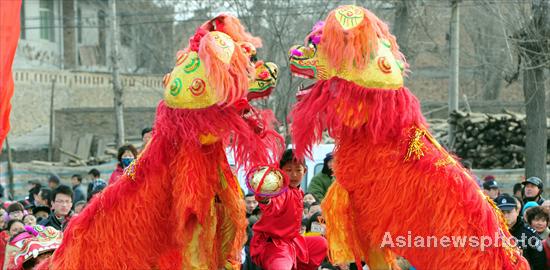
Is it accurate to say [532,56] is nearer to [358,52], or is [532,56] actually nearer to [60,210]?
[60,210]

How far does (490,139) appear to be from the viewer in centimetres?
1852

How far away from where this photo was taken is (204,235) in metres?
6.56

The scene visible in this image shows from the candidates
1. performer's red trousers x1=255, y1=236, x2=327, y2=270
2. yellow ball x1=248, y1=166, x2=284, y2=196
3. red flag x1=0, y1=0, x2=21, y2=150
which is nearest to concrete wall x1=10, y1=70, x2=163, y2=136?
performer's red trousers x1=255, y1=236, x2=327, y2=270

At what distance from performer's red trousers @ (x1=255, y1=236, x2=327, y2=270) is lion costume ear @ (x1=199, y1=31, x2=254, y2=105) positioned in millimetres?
1337

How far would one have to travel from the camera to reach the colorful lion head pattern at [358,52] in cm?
611

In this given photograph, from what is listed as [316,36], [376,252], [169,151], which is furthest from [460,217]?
[169,151]

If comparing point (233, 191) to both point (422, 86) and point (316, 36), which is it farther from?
point (422, 86)

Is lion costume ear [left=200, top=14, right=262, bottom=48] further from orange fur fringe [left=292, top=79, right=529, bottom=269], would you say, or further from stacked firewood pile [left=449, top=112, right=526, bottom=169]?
stacked firewood pile [left=449, top=112, right=526, bottom=169]

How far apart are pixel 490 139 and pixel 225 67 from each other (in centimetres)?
1288

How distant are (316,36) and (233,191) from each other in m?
1.30

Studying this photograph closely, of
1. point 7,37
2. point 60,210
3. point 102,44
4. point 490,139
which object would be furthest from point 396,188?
point 102,44

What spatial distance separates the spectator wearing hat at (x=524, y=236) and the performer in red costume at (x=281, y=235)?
187 cm

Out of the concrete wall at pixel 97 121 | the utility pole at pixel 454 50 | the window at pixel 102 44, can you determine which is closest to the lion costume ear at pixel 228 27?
the utility pole at pixel 454 50

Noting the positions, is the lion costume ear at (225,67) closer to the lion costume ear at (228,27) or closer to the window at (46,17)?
the lion costume ear at (228,27)
